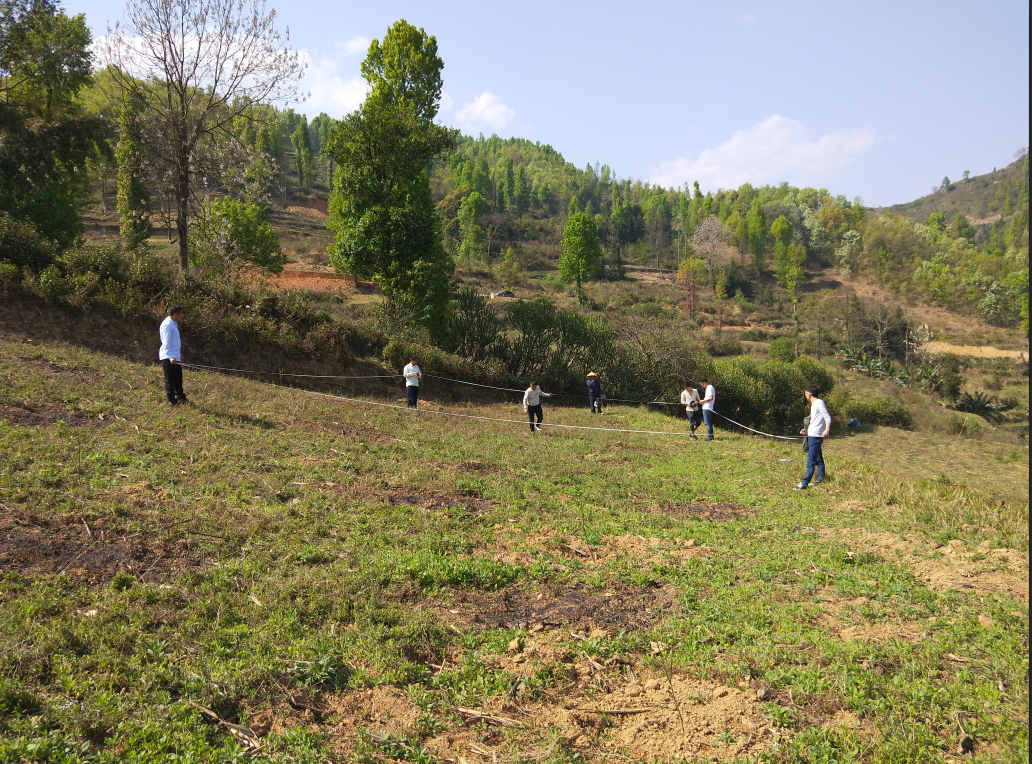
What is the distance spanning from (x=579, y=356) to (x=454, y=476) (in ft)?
64.5

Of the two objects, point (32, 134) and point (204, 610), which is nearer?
point (204, 610)

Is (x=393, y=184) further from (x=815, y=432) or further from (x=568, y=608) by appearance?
(x=568, y=608)

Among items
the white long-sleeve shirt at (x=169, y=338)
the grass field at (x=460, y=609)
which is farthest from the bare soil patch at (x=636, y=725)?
the white long-sleeve shirt at (x=169, y=338)

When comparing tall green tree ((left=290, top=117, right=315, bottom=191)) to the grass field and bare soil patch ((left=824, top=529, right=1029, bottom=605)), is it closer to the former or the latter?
the grass field

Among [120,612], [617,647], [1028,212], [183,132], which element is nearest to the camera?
[1028,212]

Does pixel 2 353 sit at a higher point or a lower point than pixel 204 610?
higher

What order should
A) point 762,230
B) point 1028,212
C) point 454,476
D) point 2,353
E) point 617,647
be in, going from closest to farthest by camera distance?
point 1028,212
point 617,647
point 454,476
point 2,353
point 762,230

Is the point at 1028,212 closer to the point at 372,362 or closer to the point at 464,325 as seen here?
the point at 372,362

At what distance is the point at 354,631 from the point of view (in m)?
5.13

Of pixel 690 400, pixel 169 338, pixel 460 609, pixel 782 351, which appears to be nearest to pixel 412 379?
pixel 169 338

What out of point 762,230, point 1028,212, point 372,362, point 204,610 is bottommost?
point 204,610

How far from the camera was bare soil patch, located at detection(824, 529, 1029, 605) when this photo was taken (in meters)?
6.23

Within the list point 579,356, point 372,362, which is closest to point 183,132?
point 372,362

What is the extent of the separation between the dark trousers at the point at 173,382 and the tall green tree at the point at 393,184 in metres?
14.6
